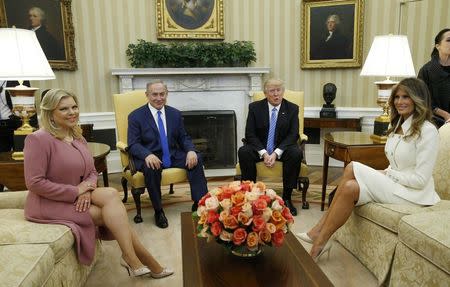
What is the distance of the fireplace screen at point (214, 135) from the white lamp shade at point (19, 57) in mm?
2334

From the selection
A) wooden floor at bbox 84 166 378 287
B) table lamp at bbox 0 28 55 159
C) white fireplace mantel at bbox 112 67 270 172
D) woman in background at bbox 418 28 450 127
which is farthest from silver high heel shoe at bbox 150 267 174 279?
white fireplace mantel at bbox 112 67 270 172

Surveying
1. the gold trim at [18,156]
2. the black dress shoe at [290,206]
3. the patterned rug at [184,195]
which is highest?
the gold trim at [18,156]

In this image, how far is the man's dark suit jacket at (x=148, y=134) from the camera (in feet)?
10.3

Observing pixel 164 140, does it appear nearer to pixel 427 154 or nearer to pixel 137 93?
pixel 137 93

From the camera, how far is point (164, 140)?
10.8 ft

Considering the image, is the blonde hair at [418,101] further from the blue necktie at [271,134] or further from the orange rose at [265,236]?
the blue necktie at [271,134]

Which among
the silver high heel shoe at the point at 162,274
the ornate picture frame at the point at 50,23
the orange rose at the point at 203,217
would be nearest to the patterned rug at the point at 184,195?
the silver high heel shoe at the point at 162,274

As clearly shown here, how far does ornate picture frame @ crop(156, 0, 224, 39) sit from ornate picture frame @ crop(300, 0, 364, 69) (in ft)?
3.77

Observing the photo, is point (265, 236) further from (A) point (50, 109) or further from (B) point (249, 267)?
(A) point (50, 109)

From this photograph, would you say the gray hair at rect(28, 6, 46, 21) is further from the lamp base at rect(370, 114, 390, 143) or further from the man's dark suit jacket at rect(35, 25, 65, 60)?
the lamp base at rect(370, 114, 390, 143)

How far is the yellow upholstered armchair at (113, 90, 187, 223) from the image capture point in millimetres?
3090

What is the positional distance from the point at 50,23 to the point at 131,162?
7.57 ft

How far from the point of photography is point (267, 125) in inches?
137

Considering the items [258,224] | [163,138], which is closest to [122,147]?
[163,138]
